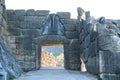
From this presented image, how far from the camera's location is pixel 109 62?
745cm

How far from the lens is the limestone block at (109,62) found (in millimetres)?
7410

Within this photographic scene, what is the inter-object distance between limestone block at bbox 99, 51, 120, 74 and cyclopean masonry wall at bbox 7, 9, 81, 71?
5.00 meters

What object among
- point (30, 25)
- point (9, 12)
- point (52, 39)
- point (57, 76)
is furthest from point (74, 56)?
point (57, 76)

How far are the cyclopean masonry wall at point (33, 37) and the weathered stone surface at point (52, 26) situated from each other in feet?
0.48

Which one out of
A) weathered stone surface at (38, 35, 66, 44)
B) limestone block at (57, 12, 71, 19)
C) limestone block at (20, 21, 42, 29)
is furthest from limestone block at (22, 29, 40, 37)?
limestone block at (57, 12, 71, 19)

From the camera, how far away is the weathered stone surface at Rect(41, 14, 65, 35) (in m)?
12.7

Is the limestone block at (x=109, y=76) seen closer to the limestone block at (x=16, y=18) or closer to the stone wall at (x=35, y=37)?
the stone wall at (x=35, y=37)

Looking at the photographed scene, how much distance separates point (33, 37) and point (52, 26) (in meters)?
1.05

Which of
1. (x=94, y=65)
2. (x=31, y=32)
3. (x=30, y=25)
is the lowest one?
(x=94, y=65)

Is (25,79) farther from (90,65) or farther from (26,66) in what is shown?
(26,66)

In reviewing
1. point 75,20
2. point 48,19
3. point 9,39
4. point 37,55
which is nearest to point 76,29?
point 75,20

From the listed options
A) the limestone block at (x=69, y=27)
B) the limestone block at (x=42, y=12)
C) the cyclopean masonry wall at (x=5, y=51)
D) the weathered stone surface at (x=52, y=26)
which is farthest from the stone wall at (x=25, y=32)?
the limestone block at (x=69, y=27)

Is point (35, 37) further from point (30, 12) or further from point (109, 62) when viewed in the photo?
point (109, 62)

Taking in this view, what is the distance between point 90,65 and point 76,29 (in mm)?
3930
